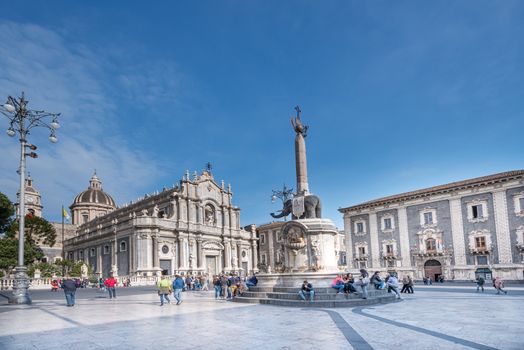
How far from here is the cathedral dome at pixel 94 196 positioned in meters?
80.8

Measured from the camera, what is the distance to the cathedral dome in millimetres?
80775

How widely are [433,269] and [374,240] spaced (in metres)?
6.99

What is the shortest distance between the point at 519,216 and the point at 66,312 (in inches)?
1452

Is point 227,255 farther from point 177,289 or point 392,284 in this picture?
point 392,284

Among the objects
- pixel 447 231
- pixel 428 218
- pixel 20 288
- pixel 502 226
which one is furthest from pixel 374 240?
pixel 20 288

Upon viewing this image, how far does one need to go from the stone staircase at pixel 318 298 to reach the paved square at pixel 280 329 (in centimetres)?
108

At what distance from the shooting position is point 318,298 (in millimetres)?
16219

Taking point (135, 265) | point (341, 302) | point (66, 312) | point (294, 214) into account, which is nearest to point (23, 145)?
point (66, 312)

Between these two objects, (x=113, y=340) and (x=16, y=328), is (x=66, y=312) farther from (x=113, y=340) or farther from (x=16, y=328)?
(x=113, y=340)

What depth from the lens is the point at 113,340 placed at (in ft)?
31.2

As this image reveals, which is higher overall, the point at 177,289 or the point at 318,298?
the point at 177,289

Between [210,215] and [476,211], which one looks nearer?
[476,211]

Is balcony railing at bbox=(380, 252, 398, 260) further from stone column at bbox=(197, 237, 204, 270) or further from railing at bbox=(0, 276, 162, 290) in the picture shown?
railing at bbox=(0, 276, 162, 290)

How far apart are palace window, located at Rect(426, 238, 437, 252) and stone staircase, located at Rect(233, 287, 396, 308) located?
27176 mm
